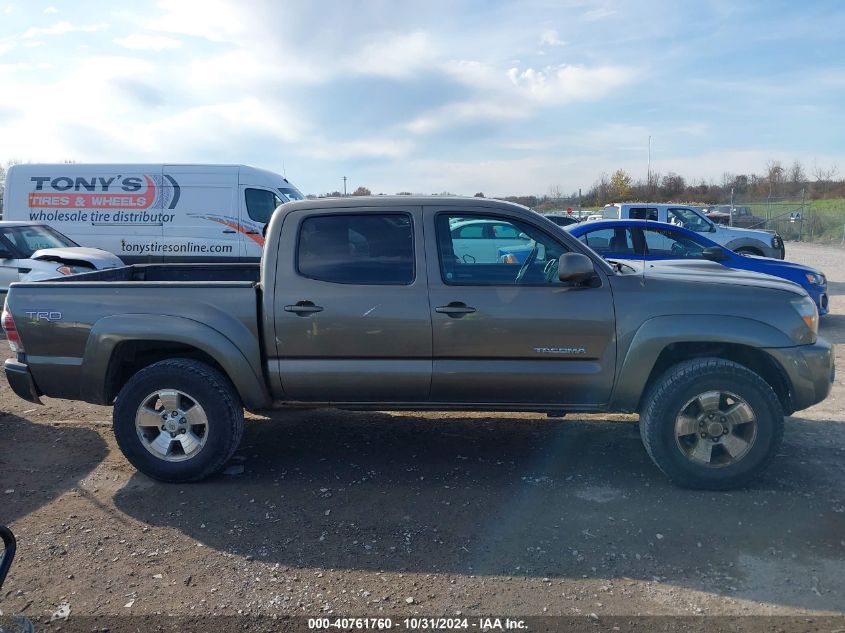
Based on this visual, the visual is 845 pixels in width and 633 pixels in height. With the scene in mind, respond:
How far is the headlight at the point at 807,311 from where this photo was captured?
14.4 ft

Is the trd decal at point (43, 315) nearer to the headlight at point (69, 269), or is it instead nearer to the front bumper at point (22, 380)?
the front bumper at point (22, 380)

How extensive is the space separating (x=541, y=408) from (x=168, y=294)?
255 cm

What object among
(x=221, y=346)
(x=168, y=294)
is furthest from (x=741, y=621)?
(x=168, y=294)

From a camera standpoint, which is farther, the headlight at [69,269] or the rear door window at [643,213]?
the rear door window at [643,213]

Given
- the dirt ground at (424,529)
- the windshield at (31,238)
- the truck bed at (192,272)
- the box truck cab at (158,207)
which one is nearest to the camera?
the dirt ground at (424,529)

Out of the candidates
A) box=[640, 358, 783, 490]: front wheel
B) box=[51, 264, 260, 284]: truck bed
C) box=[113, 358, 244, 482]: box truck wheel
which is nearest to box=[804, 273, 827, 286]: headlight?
box=[640, 358, 783, 490]: front wheel

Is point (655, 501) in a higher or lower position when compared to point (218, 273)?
lower

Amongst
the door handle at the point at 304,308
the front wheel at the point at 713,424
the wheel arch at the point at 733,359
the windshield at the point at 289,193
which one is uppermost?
the windshield at the point at 289,193

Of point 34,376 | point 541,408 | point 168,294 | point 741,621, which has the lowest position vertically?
point 741,621

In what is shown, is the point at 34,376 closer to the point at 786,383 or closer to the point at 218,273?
the point at 218,273

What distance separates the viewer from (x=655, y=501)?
4.28m

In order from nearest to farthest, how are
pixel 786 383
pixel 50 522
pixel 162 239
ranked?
1. pixel 50 522
2. pixel 786 383
3. pixel 162 239

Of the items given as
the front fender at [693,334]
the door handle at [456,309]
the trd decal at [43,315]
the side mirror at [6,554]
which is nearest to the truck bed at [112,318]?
the trd decal at [43,315]

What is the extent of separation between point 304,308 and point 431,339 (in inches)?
33.0
